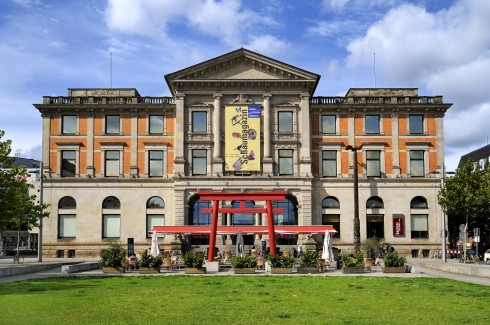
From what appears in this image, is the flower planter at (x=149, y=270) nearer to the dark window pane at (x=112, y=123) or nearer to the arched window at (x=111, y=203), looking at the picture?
the arched window at (x=111, y=203)

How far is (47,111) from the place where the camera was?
69.5 metres

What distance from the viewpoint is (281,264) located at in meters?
40.3

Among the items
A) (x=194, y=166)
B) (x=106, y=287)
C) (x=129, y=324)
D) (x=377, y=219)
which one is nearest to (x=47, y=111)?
(x=194, y=166)

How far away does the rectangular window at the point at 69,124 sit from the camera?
69.6 metres

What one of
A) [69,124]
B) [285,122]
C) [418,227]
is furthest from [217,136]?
[418,227]

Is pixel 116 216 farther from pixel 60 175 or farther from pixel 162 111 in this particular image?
pixel 162 111

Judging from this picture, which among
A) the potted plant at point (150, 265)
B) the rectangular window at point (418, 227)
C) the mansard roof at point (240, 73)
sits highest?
the mansard roof at point (240, 73)

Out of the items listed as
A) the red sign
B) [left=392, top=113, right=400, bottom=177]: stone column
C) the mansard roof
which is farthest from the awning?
the mansard roof

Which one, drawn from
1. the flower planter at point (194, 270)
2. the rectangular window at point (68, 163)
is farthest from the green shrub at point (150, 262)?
the rectangular window at point (68, 163)

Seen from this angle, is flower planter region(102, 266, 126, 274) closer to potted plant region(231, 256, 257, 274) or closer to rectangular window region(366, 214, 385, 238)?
potted plant region(231, 256, 257, 274)

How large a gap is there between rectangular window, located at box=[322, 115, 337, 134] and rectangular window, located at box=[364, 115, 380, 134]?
3.51m

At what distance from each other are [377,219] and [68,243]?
1315 inches

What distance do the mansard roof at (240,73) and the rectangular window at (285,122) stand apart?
133 inches

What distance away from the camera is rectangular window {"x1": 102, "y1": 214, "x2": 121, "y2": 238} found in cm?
6800
